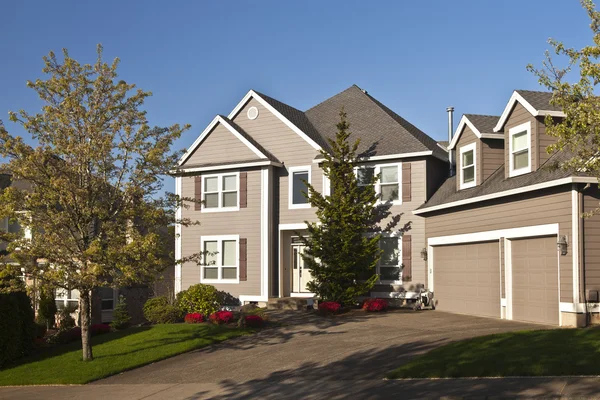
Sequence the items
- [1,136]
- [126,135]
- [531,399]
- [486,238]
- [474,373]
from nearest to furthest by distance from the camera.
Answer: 1. [531,399]
2. [474,373]
3. [1,136]
4. [126,135]
5. [486,238]

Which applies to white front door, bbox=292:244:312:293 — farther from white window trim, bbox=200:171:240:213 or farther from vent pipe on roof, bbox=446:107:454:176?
vent pipe on roof, bbox=446:107:454:176

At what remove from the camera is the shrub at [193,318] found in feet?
67.2

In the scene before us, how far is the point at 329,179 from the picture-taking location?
24.6 m

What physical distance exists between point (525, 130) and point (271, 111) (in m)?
11.2

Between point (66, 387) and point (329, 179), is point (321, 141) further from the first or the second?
point (66, 387)

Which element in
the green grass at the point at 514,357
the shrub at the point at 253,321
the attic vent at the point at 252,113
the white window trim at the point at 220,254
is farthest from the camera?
the attic vent at the point at 252,113

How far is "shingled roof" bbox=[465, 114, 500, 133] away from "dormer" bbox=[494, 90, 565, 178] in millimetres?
1087

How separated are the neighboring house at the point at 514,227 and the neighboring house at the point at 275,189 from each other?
1.35 meters

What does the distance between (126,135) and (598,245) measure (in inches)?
470

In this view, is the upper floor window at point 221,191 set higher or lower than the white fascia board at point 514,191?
higher

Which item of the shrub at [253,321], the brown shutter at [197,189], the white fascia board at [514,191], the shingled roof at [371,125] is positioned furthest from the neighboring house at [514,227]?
the brown shutter at [197,189]

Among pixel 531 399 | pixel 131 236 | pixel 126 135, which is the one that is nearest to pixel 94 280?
pixel 131 236

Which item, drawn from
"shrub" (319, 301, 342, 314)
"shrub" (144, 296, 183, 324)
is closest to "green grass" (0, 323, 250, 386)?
"shrub" (144, 296, 183, 324)

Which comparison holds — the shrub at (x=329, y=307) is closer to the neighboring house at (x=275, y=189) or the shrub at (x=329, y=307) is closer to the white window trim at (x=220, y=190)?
the neighboring house at (x=275, y=189)
